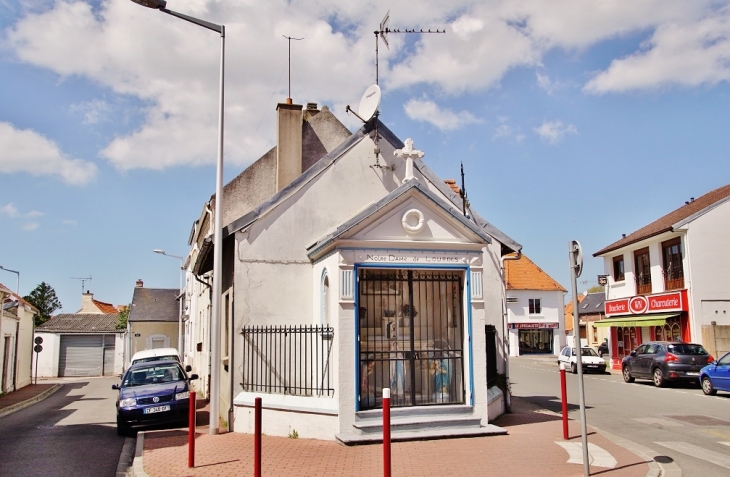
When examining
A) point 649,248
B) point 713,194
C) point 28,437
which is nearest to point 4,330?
point 28,437

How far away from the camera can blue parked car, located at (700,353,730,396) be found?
1873 cm

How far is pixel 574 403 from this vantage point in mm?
17609

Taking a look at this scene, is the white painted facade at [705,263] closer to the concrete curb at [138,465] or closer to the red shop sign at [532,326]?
the concrete curb at [138,465]

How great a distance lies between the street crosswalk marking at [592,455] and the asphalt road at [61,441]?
6.92m

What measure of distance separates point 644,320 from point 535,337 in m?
24.7

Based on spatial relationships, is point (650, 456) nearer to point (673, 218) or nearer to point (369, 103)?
point (369, 103)

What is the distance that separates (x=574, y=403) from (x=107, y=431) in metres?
11.9

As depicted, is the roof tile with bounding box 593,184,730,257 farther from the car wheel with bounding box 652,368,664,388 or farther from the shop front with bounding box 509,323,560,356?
the shop front with bounding box 509,323,560,356

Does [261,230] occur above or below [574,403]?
above

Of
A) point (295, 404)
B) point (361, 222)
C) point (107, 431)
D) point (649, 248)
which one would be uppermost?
point (649, 248)

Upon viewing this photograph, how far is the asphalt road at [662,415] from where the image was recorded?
33.4ft

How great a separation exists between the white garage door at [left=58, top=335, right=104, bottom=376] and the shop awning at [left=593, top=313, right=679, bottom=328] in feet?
108

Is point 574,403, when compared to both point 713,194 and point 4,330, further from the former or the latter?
point 4,330

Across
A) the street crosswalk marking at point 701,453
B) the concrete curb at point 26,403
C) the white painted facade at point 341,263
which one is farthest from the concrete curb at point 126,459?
the concrete curb at point 26,403
